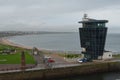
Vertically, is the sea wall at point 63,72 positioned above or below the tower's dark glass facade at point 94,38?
below

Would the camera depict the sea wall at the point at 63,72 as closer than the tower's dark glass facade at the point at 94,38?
Yes

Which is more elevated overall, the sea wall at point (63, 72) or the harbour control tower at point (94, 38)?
the harbour control tower at point (94, 38)

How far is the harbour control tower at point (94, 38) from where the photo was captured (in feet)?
200

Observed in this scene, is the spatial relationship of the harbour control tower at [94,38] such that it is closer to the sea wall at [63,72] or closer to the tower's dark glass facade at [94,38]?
the tower's dark glass facade at [94,38]

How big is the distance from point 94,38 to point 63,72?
44.8ft

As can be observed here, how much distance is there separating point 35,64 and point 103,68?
1313cm

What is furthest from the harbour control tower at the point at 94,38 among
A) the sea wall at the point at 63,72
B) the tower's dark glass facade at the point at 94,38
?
the sea wall at the point at 63,72

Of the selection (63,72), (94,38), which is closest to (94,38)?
(94,38)

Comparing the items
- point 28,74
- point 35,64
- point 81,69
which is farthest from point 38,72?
point 81,69

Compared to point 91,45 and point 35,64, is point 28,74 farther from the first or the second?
point 91,45

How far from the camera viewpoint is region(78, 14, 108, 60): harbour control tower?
200 ft

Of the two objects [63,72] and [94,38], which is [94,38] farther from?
[63,72]

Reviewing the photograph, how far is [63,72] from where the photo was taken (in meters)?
51.1

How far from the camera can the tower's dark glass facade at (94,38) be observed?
200 ft
